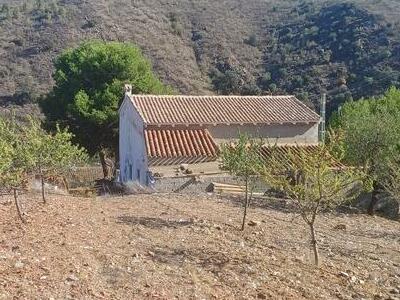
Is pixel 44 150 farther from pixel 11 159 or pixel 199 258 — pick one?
pixel 199 258

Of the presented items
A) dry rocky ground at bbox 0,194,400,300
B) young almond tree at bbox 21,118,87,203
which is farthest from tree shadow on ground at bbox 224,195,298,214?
young almond tree at bbox 21,118,87,203

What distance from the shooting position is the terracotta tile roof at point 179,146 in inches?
845

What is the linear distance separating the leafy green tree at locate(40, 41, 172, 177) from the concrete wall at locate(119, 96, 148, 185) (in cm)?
347

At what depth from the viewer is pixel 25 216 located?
45.8 ft

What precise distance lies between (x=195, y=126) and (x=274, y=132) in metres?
3.94

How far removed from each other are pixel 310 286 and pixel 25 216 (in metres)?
7.66

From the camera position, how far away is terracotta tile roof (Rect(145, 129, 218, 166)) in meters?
21.5

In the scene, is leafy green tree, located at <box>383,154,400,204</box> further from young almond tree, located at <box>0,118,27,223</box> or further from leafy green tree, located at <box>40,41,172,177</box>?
leafy green tree, located at <box>40,41,172,177</box>

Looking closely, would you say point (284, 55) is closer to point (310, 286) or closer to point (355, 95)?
point (355, 95)

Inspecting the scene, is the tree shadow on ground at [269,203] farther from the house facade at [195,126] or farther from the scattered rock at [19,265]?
the scattered rock at [19,265]

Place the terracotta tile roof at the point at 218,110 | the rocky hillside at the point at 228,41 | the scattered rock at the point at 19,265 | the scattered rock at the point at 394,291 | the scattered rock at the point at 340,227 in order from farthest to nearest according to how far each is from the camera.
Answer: the rocky hillside at the point at 228,41 < the terracotta tile roof at the point at 218,110 < the scattered rock at the point at 340,227 < the scattered rock at the point at 394,291 < the scattered rock at the point at 19,265

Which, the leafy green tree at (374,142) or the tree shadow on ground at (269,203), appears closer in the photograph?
the tree shadow on ground at (269,203)

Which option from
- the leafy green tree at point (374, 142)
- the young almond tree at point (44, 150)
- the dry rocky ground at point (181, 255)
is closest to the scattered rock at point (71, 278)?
the dry rocky ground at point (181, 255)

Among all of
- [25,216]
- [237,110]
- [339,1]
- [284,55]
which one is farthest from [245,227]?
[339,1]
